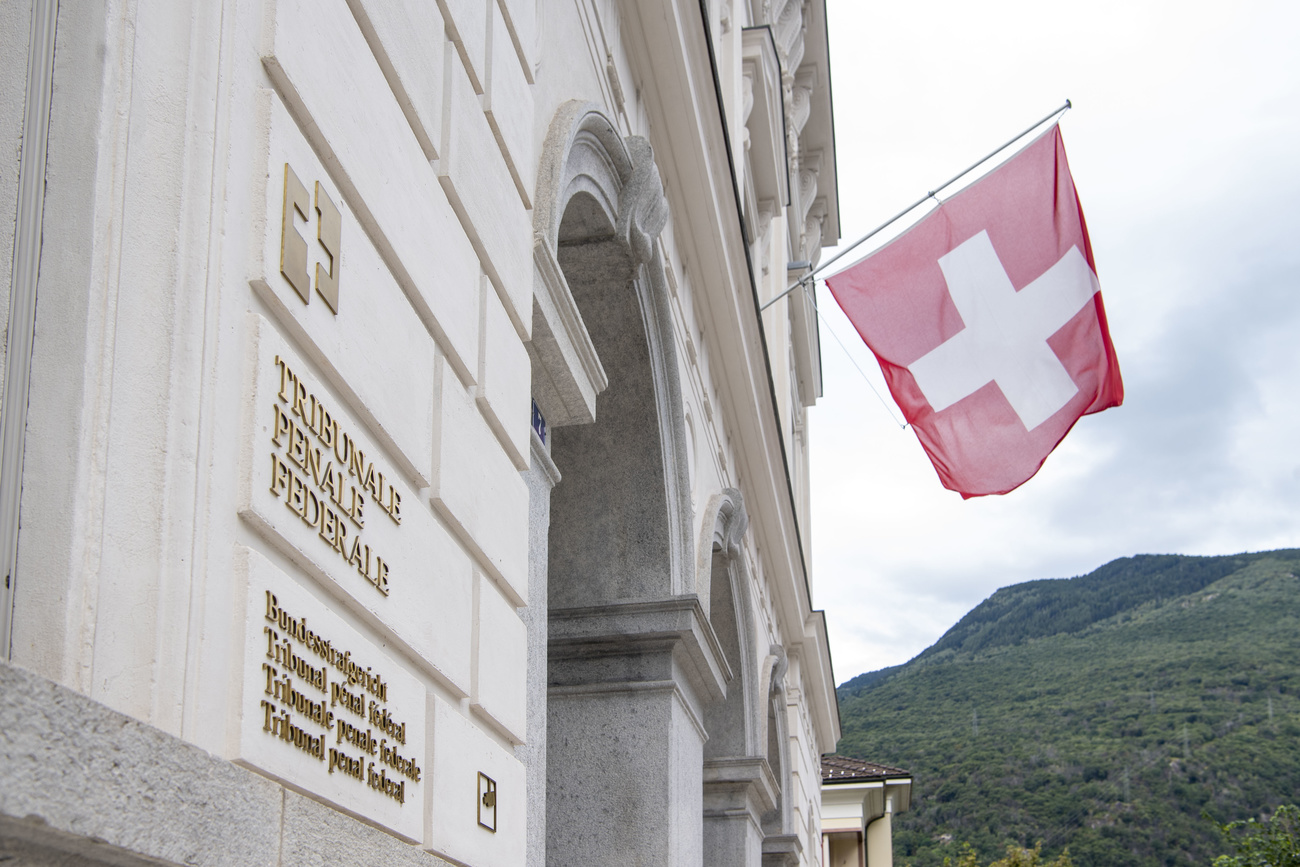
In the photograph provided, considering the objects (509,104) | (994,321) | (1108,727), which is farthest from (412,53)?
(1108,727)

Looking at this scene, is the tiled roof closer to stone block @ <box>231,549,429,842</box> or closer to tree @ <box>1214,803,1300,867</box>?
tree @ <box>1214,803,1300,867</box>

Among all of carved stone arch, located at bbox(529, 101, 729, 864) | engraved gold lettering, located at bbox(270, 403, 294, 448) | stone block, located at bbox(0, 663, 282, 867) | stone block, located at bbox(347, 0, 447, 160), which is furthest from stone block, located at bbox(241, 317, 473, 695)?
carved stone arch, located at bbox(529, 101, 729, 864)

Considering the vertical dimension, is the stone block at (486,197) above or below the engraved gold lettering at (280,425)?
above

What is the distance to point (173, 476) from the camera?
229 centimetres

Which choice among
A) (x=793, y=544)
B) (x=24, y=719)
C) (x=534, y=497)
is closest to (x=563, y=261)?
(x=534, y=497)

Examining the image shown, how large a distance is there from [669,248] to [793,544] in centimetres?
788

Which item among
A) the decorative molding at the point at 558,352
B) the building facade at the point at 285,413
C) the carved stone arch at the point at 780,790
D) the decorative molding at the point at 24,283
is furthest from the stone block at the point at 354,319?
the carved stone arch at the point at 780,790

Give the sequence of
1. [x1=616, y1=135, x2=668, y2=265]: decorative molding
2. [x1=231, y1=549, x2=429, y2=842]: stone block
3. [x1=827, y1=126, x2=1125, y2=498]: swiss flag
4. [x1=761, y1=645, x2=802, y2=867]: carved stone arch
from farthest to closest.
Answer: [x1=761, y1=645, x2=802, y2=867]: carved stone arch → [x1=827, y1=126, x2=1125, y2=498]: swiss flag → [x1=616, y1=135, x2=668, y2=265]: decorative molding → [x1=231, y1=549, x2=429, y2=842]: stone block

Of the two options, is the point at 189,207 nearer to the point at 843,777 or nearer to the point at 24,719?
the point at 24,719

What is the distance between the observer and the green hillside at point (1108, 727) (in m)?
64.1

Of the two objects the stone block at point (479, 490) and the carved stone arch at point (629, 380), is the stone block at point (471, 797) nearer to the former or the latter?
the stone block at point (479, 490)

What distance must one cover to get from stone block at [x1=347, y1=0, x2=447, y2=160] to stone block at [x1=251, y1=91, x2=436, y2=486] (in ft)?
1.74

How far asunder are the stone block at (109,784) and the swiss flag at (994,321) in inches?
321

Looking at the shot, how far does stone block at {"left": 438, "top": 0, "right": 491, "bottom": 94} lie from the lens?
404 centimetres
